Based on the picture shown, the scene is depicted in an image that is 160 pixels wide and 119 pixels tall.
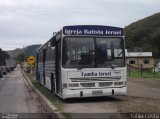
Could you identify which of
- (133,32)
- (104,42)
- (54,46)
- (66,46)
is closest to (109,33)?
(104,42)

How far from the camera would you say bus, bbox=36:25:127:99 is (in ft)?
56.0

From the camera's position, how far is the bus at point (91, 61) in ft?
56.0

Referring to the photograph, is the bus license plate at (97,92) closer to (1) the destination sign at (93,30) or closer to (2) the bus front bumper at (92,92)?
(2) the bus front bumper at (92,92)

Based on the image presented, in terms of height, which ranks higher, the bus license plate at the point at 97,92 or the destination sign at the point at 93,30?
the destination sign at the point at 93,30

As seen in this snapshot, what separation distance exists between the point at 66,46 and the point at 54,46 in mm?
2702

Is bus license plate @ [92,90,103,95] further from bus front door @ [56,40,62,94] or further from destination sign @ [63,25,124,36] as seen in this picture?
destination sign @ [63,25,124,36]

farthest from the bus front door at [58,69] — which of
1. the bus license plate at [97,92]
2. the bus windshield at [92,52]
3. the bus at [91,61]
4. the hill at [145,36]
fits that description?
the hill at [145,36]

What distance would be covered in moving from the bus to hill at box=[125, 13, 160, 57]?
10449 centimetres

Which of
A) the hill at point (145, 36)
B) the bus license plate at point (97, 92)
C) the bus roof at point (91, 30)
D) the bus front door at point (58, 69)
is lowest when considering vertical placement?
the bus license plate at point (97, 92)

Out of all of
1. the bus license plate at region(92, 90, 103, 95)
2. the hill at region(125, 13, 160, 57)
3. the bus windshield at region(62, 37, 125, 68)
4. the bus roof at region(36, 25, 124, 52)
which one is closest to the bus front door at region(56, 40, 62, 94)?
the bus roof at region(36, 25, 124, 52)

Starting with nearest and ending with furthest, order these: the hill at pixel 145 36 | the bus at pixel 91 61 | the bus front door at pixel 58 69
Result: the bus at pixel 91 61 < the bus front door at pixel 58 69 < the hill at pixel 145 36

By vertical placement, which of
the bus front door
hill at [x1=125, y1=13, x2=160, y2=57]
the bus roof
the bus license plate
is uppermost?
hill at [x1=125, y1=13, x2=160, y2=57]

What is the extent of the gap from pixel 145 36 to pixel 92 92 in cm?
12758

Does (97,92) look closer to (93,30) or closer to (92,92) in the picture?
(92,92)
